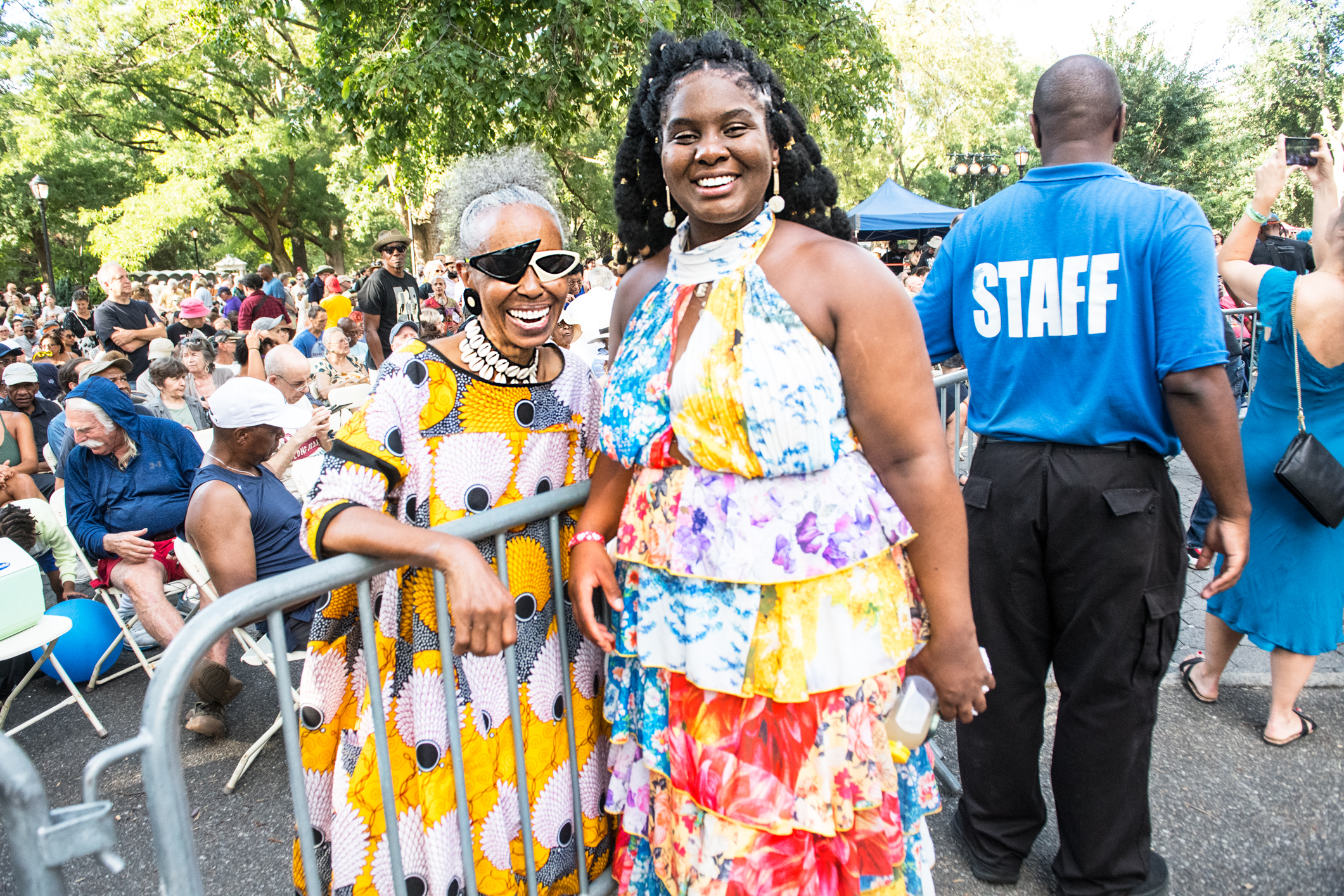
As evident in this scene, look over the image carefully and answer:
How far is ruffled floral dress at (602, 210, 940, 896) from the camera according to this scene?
1.59 meters

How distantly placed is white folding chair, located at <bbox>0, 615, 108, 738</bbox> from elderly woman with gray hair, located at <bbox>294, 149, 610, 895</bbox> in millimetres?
2564

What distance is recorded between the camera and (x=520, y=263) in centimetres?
185

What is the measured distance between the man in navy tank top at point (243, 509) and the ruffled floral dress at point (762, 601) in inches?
94.5

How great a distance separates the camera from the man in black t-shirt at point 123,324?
9023 millimetres

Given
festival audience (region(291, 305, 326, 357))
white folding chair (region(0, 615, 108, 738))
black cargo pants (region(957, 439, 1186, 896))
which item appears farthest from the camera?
festival audience (region(291, 305, 326, 357))

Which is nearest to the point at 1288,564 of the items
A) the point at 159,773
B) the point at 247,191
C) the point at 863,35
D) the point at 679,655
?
the point at 679,655

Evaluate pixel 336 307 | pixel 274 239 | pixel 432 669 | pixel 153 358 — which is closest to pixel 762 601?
pixel 432 669

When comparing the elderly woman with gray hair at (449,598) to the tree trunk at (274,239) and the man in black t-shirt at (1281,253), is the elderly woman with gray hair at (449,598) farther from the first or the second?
the tree trunk at (274,239)

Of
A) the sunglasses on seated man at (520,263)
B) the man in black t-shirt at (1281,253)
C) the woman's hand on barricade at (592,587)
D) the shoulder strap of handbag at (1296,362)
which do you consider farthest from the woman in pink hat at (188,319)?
the man in black t-shirt at (1281,253)

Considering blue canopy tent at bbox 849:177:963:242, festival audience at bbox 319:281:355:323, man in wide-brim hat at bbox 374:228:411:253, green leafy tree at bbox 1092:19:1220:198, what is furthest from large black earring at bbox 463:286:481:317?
green leafy tree at bbox 1092:19:1220:198

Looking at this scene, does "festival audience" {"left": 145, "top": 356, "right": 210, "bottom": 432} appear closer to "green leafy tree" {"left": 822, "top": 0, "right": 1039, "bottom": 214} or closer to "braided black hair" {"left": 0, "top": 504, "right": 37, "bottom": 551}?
"braided black hair" {"left": 0, "top": 504, "right": 37, "bottom": 551}

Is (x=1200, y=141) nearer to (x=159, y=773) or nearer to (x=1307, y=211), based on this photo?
(x=1307, y=211)

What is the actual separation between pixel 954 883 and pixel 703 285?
194 centimetres

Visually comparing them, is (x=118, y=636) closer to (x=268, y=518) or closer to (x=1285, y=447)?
(x=268, y=518)
